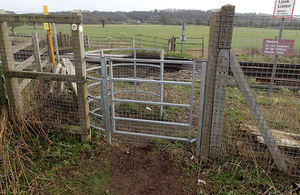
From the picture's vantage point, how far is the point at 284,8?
616cm

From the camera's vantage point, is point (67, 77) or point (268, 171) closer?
point (268, 171)

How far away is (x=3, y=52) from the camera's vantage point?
14.1 feet

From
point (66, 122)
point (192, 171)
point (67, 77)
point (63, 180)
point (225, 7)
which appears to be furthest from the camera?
point (66, 122)

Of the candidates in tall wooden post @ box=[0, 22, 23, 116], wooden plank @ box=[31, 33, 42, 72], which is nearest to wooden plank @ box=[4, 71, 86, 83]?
tall wooden post @ box=[0, 22, 23, 116]

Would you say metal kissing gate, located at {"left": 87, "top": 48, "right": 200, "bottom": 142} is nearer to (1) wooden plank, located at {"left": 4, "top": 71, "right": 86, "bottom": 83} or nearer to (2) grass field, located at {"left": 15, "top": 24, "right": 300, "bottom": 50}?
(1) wooden plank, located at {"left": 4, "top": 71, "right": 86, "bottom": 83}

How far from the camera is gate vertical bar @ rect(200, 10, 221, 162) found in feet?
10.8

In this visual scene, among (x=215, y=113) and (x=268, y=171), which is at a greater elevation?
(x=215, y=113)

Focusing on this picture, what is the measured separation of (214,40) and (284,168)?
7.47 feet

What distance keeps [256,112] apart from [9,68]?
178 inches

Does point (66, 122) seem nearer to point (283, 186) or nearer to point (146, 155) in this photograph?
point (146, 155)

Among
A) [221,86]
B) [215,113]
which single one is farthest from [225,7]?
[215,113]

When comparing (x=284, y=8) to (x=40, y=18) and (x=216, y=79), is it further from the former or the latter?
(x=40, y=18)

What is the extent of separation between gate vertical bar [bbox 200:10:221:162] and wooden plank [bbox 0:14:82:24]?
7.14 feet

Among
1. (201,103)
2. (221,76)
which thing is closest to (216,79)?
(221,76)
